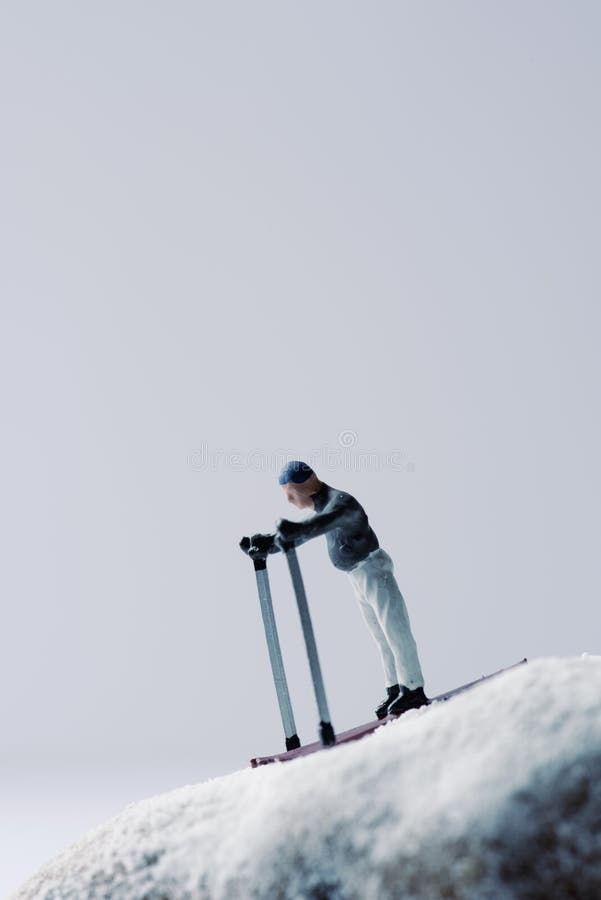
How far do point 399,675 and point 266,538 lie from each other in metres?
0.35

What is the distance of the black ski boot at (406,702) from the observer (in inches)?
63.2

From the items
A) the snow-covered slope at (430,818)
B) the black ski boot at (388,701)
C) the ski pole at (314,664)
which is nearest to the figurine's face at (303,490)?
the ski pole at (314,664)

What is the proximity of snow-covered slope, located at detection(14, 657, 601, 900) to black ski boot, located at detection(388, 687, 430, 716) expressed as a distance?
497 millimetres

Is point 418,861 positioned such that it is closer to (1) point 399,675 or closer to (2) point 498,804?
(2) point 498,804

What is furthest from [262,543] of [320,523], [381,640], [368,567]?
[381,640]

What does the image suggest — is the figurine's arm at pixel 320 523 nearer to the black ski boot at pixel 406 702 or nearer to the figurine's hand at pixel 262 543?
the figurine's hand at pixel 262 543

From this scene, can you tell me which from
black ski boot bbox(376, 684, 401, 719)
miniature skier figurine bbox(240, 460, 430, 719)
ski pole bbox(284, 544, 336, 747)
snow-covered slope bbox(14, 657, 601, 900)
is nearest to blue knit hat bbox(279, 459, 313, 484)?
miniature skier figurine bbox(240, 460, 430, 719)

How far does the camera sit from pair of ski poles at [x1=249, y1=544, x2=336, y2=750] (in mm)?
1377

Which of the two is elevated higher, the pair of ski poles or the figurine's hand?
the figurine's hand

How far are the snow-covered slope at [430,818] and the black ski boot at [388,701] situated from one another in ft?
1.67

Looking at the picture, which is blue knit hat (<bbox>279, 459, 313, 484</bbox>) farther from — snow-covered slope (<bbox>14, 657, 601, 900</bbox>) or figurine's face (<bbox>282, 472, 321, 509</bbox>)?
snow-covered slope (<bbox>14, 657, 601, 900</bbox>)

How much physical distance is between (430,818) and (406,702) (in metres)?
0.70

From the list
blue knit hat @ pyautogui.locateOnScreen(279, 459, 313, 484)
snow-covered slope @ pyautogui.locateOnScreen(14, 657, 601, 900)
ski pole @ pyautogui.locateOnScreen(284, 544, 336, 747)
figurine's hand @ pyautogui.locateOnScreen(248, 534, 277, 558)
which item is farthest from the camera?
blue knit hat @ pyautogui.locateOnScreen(279, 459, 313, 484)

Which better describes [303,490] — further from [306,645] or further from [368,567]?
[306,645]
